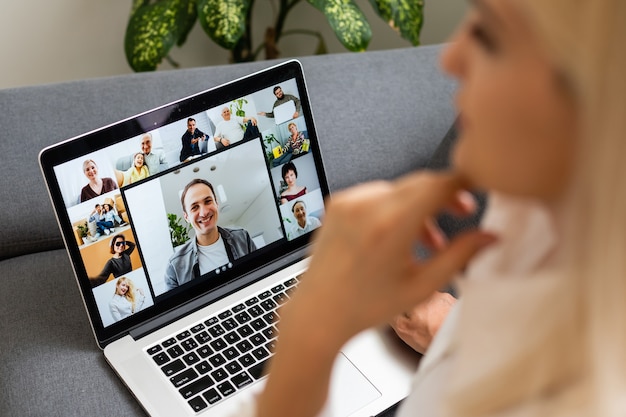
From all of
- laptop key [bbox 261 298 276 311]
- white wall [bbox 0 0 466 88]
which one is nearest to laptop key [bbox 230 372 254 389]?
laptop key [bbox 261 298 276 311]

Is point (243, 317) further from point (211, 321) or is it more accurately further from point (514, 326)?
point (514, 326)

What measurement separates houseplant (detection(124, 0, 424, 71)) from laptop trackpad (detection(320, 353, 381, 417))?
0.75 metres

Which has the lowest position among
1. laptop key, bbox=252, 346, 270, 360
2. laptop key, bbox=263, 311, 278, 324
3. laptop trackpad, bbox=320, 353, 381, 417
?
laptop trackpad, bbox=320, 353, 381, 417

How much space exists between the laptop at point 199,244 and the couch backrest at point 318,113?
20 cm

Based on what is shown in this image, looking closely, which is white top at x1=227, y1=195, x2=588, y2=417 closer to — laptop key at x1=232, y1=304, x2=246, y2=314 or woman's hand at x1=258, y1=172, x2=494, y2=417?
woman's hand at x1=258, y1=172, x2=494, y2=417

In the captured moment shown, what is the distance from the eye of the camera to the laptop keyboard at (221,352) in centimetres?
83

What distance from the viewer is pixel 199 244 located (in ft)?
2.98

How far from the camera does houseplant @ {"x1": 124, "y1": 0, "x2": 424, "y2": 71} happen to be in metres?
1.43

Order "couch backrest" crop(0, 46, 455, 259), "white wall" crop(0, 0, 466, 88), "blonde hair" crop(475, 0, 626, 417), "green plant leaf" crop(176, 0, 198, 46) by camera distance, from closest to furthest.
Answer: "blonde hair" crop(475, 0, 626, 417) → "couch backrest" crop(0, 46, 455, 259) → "green plant leaf" crop(176, 0, 198, 46) → "white wall" crop(0, 0, 466, 88)

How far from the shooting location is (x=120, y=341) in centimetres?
88

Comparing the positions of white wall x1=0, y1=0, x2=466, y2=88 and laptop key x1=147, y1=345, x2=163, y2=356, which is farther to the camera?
white wall x1=0, y1=0, x2=466, y2=88

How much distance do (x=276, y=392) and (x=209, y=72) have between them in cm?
81

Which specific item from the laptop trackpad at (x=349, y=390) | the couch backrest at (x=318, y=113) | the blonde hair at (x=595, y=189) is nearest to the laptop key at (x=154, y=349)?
the laptop trackpad at (x=349, y=390)

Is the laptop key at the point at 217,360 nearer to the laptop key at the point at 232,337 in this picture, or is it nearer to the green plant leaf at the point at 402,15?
the laptop key at the point at 232,337
